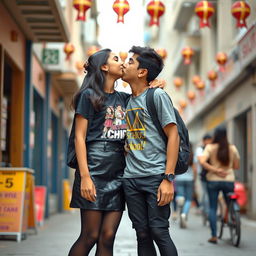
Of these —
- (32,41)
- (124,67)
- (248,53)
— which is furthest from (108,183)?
(248,53)

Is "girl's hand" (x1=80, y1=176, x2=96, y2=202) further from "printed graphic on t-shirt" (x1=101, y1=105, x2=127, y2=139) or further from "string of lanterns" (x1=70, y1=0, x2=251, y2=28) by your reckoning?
"string of lanterns" (x1=70, y1=0, x2=251, y2=28)

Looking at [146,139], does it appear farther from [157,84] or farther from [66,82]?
[66,82]

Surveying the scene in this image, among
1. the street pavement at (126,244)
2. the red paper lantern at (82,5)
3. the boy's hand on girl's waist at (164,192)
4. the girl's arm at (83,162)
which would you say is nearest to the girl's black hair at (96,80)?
the girl's arm at (83,162)

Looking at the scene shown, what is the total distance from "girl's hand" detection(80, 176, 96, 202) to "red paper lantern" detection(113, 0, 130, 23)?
237 inches

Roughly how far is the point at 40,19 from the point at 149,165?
24.0ft

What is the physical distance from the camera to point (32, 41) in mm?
12898

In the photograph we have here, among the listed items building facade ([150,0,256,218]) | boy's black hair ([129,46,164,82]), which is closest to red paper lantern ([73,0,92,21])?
building facade ([150,0,256,218])

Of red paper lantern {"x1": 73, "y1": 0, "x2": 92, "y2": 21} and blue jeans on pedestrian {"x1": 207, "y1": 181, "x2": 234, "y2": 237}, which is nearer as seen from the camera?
blue jeans on pedestrian {"x1": 207, "y1": 181, "x2": 234, "y2": 237}

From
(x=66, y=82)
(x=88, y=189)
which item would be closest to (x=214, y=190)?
(x=88, y=189)

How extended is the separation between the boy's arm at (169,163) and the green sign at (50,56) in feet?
36.2

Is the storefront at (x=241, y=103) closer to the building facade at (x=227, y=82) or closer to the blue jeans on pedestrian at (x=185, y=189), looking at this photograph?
the building facade at (x=227, y=82)

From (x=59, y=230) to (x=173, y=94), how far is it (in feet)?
113

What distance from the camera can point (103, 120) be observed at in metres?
4.75

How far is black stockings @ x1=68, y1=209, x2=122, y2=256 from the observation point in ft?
15.2
